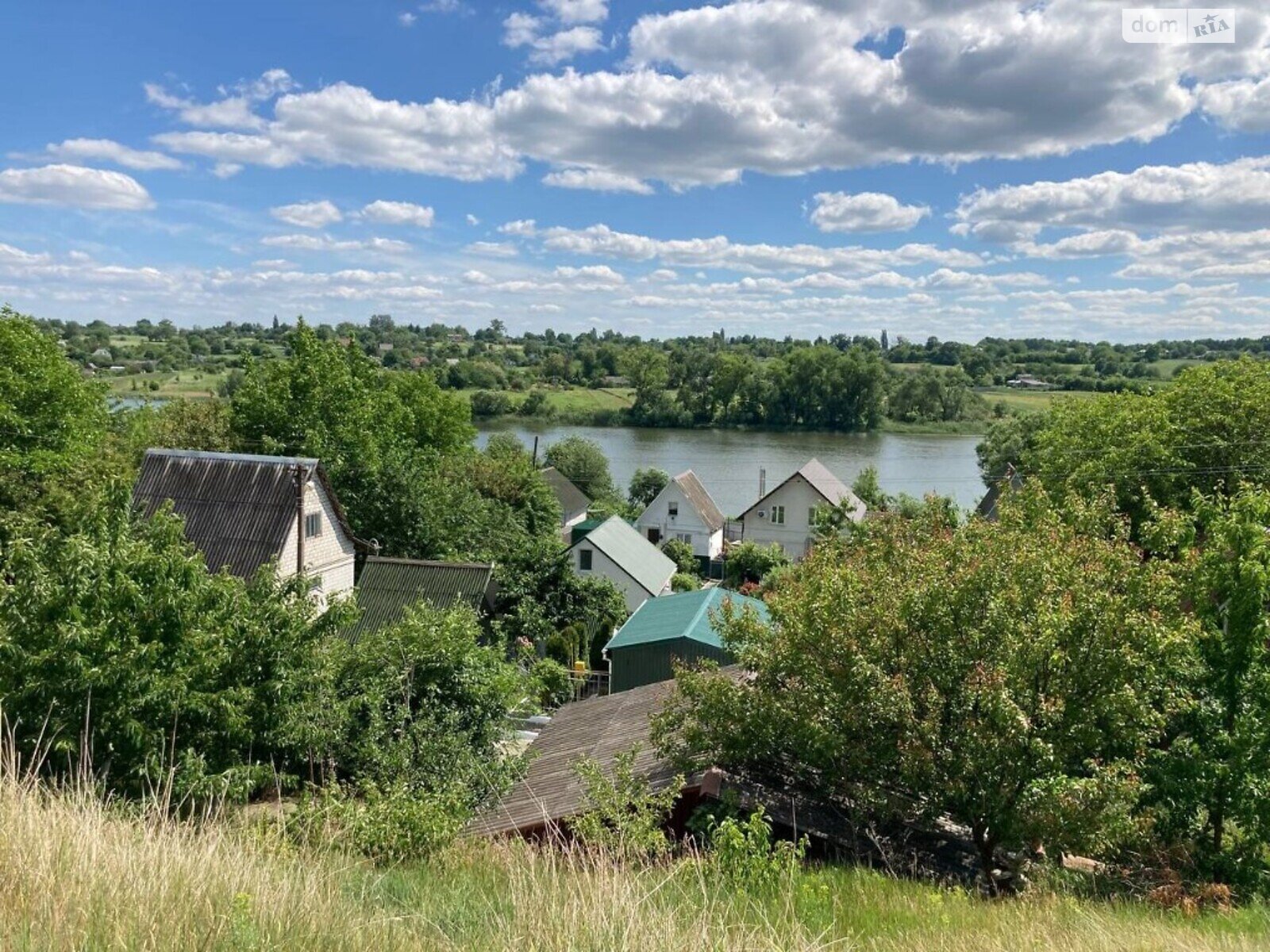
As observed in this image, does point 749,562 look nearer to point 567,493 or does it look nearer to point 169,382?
point 567,493

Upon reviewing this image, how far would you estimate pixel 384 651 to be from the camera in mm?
10539

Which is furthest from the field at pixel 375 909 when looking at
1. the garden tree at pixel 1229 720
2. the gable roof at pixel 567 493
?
the gable roof at pixel 567 493

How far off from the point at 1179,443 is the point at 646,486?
29.3 meters

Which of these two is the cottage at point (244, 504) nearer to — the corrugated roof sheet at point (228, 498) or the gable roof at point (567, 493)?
the corrugated roof sheet at point (228, 498)

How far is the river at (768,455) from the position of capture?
53.8 m

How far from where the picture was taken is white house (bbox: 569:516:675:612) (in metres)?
29.3

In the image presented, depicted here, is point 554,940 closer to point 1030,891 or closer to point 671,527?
point 1030,891

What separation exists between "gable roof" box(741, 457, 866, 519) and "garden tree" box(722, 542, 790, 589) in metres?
4.52

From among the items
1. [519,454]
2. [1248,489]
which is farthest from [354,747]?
[519,454]

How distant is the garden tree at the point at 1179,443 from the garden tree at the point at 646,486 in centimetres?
2584

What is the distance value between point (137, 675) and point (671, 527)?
33350mm

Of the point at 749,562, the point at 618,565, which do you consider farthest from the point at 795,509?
the point at 618,565

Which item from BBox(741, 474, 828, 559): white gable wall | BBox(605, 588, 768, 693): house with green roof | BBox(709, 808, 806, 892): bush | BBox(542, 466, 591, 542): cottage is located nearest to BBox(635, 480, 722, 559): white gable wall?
BBox(741, 474, 828, 559): white gable wall

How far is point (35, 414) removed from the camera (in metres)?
22.6
